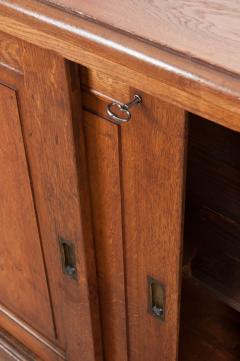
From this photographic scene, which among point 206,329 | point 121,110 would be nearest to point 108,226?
point 121,110

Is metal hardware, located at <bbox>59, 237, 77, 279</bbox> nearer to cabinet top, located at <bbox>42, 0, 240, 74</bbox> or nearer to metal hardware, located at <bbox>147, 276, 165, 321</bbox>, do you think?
metal hardware, located at <bbox>147, 276, 165, 321</bbox>

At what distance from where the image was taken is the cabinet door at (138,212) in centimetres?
69

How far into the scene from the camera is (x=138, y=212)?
0.78 m

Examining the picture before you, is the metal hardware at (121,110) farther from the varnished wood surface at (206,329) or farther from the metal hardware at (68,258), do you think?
the varnished wood surface at (206,329)

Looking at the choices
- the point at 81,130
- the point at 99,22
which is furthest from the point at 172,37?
the point at 81,130

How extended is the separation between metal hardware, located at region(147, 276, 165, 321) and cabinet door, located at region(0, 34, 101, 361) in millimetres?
94

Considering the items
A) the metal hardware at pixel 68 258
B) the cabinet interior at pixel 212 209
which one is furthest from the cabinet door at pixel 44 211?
the cabinet interior at pixel 212 209

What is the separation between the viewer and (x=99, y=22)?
2.02 feet

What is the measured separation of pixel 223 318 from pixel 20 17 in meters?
0.74

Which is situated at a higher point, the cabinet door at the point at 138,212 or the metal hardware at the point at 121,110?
the metal hardware at the point at 121,110

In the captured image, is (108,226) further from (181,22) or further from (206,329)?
(206,329)

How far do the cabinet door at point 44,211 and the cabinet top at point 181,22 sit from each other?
0.29 ft

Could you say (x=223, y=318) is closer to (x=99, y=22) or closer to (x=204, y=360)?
(x=204, y=360)

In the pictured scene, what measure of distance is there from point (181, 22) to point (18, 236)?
0.49 m
